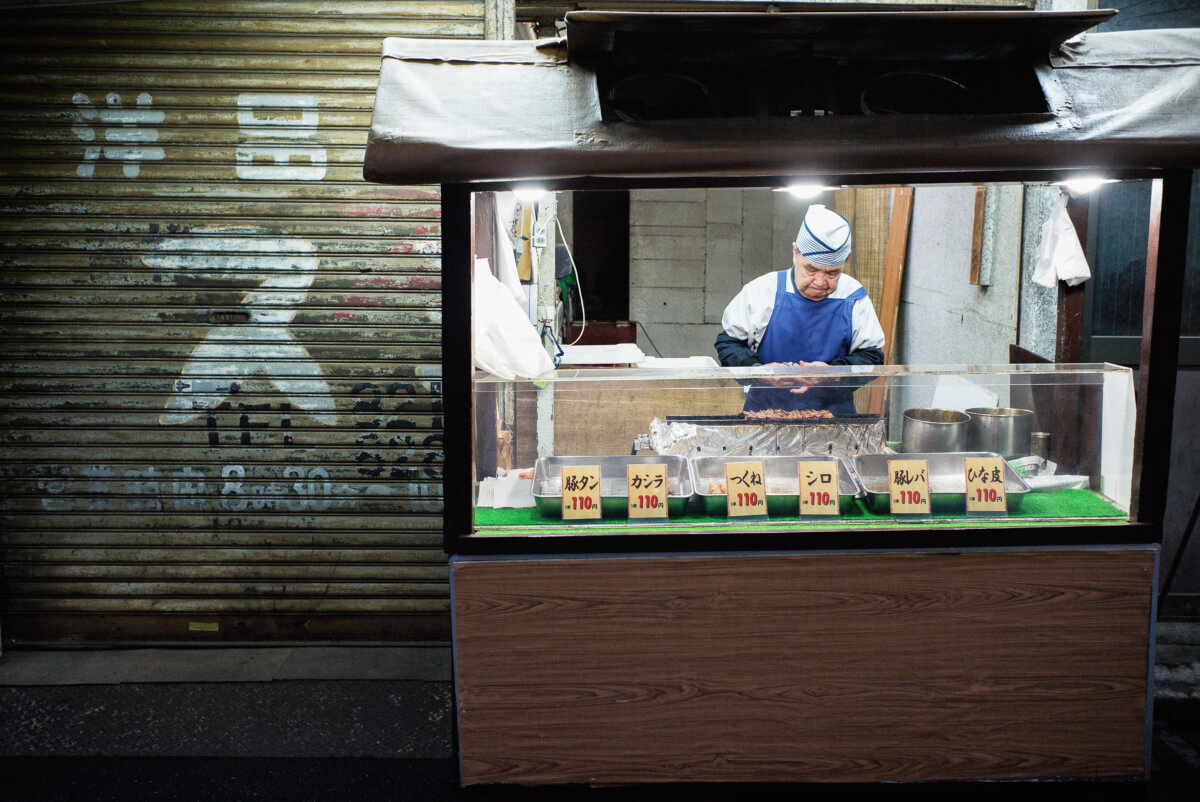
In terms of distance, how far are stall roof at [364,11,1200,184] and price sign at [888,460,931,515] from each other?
103 centimetres

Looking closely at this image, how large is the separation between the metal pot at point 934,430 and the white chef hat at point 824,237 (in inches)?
64.8

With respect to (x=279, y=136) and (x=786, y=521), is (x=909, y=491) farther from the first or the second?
(x=279, y=136)

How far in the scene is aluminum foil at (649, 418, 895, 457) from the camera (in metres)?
3.92

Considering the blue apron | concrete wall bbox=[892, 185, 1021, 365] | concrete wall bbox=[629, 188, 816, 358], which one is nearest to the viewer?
the blue apron

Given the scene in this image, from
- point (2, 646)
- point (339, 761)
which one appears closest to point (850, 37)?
point (339, 761)

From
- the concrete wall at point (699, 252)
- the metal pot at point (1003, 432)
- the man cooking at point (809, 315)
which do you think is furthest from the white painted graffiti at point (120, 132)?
the concrete wall at point (699, 252)

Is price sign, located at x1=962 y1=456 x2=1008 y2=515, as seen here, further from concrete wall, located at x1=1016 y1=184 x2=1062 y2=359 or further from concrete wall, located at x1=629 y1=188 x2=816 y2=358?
concrete wall, located at x1=629 y1=188 x2=816 y2=358

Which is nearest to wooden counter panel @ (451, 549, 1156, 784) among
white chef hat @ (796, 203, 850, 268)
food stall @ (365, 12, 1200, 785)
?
food stall @ (365, 12, 1200, 785)

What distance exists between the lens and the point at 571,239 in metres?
12.1

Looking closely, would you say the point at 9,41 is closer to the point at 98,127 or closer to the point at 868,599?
the point at 98,127

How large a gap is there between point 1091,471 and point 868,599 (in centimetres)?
106

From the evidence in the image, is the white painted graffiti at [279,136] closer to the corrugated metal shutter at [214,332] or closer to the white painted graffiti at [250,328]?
the corrugated metal shutter at [214,332]

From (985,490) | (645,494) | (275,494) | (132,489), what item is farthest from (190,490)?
(985,490)

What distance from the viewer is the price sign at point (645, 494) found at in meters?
3.43
